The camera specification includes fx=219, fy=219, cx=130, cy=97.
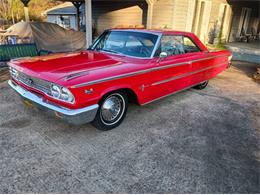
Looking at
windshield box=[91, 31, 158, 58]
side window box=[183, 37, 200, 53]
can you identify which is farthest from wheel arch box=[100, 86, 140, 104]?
side window box=[183, 37, 200, 53]

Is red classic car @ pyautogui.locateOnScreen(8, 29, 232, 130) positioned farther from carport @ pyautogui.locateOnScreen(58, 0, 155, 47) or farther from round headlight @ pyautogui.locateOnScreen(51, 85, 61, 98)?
carport @ pyautogui.locateOnScreen(58, 0, 155, 47)

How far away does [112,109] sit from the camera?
11.5 ft

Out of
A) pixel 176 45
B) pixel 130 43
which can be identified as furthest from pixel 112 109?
pixel 176 45

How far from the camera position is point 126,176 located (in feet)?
8.39

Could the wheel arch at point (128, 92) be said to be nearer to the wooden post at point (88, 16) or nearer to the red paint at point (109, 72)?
the red paint at point (109, 72)

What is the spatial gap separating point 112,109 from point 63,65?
1010mm

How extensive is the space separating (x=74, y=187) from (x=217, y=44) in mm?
12441

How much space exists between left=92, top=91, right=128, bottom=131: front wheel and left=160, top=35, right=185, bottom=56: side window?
128 centimetres

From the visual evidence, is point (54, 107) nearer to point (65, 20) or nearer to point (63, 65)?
point (63, 65)

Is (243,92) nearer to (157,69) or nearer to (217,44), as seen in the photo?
(157,69)

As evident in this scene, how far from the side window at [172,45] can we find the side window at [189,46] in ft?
0.55

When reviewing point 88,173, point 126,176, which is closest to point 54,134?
point 88,173

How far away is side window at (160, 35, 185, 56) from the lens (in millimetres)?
4108

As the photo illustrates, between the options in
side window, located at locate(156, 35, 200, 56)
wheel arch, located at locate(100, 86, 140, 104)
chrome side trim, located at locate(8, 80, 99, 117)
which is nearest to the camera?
chrome side trim, located at locate(8, 80, 99, 117)
